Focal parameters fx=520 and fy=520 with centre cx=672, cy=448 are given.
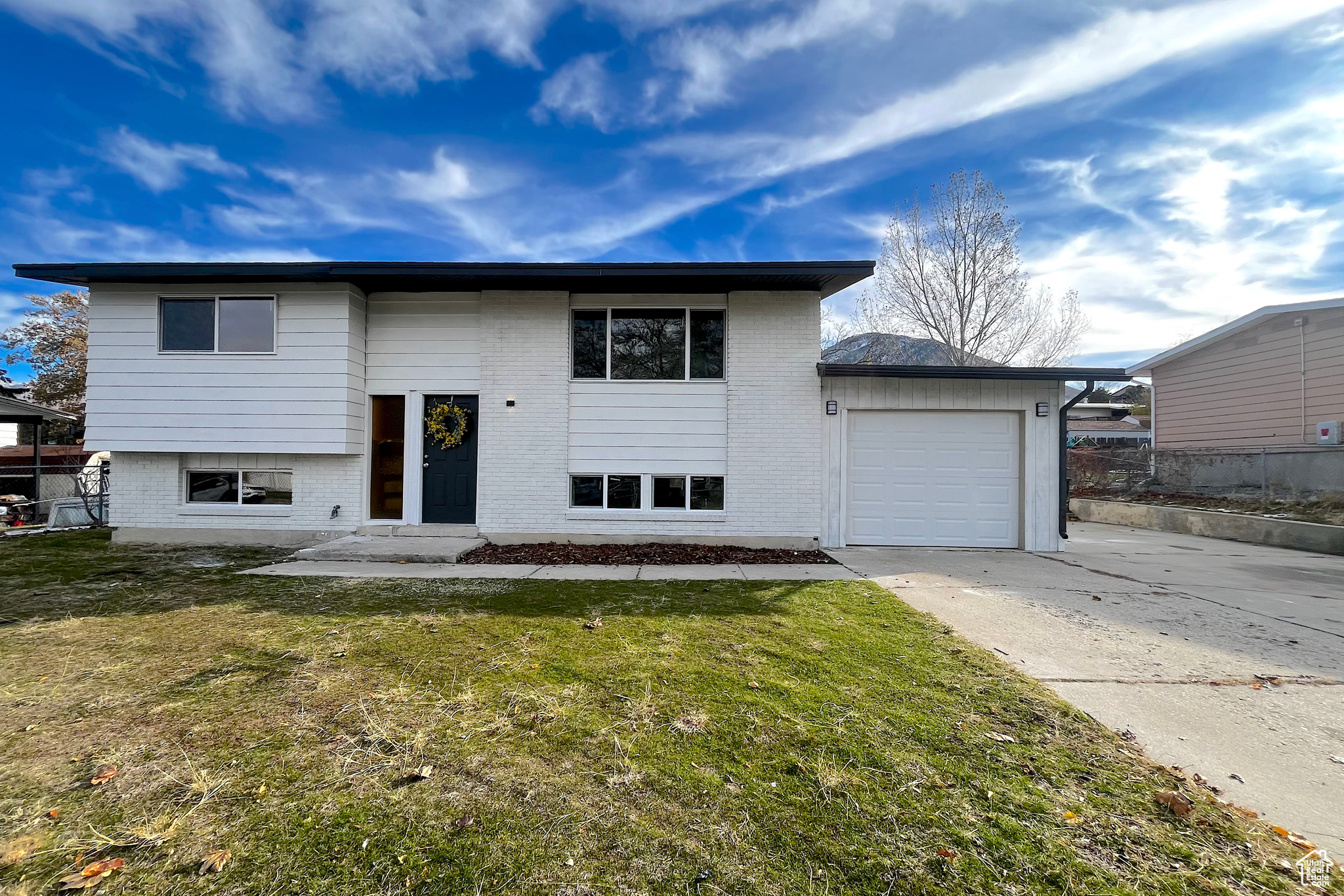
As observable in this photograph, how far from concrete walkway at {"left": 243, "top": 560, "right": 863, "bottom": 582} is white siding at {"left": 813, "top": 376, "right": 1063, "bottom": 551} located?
1731mm

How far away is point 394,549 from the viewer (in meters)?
7.29

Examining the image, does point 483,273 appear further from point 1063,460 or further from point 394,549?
point 1063,460

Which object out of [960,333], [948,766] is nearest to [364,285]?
[948,766]

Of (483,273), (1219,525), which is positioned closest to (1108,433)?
(1219,525)

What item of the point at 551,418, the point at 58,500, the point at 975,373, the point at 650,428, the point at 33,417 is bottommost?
the point at 58,500

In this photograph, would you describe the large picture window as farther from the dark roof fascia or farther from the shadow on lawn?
the dark roof fascia

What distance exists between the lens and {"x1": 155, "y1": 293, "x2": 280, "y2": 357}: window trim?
8117mm

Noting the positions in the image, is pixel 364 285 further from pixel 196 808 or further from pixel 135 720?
pixel 196 808

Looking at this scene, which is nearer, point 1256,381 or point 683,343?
point 683,343

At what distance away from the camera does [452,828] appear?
1.89m

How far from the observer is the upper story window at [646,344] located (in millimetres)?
8352

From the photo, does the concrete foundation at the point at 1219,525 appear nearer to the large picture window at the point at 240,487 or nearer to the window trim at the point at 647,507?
the window trim at the point at 647,507

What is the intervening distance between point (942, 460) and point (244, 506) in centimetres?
1128

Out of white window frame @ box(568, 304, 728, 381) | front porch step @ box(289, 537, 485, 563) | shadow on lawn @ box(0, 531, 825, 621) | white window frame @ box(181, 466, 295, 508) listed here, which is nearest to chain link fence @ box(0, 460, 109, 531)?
white window frame @ box(181, 466, 295, 508)
